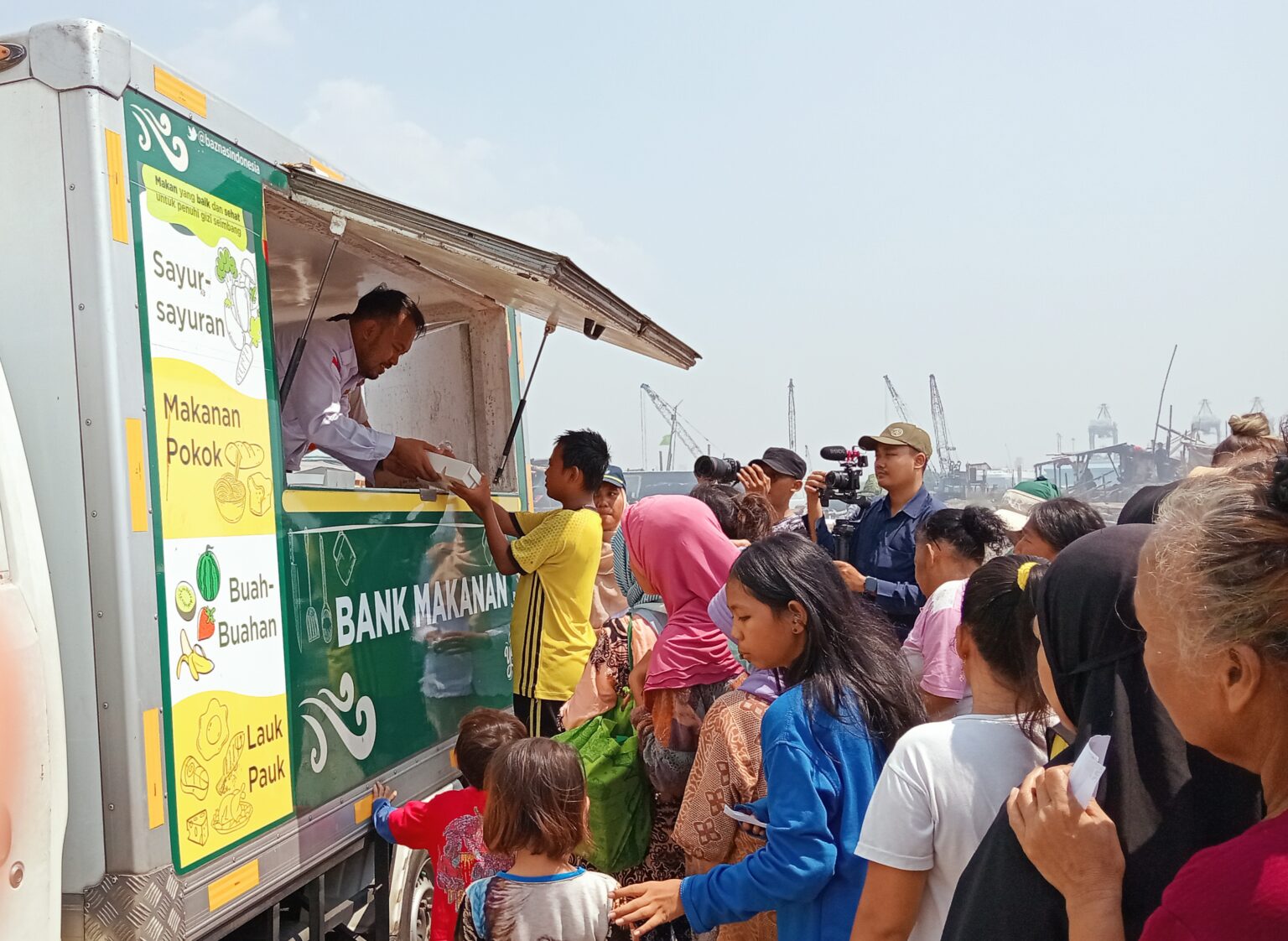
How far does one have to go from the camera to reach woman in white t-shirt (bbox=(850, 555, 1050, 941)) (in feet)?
5.34

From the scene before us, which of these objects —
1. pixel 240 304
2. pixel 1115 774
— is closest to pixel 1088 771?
pixel 1115 774

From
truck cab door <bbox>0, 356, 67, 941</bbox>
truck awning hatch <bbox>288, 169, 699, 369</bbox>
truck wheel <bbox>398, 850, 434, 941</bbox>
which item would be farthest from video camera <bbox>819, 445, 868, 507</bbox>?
truck cab door <bbox>0, 356, 67, 941</bbox>

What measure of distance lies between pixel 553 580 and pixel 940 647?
1.56m

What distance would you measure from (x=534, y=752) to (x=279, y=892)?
0.89 m

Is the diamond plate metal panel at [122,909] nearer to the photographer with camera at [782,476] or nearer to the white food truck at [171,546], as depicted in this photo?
the white food truck at [171,546]

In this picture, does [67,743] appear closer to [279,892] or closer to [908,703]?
[279,892]

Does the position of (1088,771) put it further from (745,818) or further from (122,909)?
(122,909)

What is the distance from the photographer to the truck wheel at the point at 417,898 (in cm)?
356

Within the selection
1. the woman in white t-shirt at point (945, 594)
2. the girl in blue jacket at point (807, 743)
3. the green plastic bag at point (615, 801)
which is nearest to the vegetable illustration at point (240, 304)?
the green plastic bag at point (615, 801)

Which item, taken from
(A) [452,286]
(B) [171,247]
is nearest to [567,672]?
(A) [452,286]

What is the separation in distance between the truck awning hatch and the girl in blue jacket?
1.32 meters

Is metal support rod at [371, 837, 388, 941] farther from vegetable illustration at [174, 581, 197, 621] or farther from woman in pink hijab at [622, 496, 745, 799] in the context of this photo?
vegetable illustration at [174, 581, 197, 621]

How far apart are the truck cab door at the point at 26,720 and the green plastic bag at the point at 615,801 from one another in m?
1.28

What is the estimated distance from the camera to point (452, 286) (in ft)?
15.0
